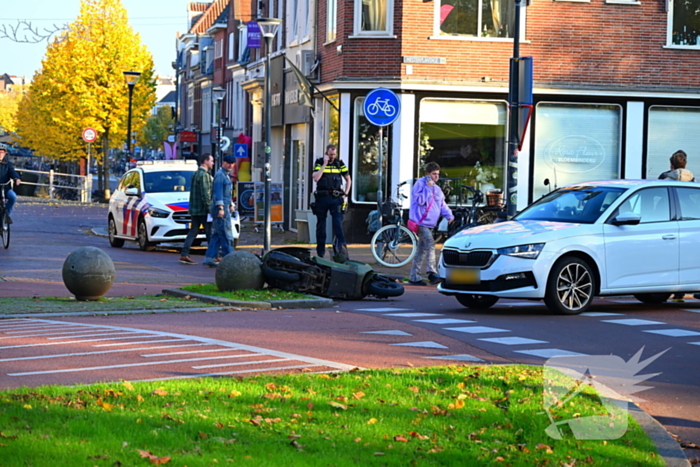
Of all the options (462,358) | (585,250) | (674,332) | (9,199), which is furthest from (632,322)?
(9,199)

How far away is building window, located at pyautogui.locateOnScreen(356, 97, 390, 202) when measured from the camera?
80.7ft

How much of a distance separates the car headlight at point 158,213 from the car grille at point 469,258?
11.0 meters

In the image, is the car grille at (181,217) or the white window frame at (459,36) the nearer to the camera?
the car grille at (181,217)

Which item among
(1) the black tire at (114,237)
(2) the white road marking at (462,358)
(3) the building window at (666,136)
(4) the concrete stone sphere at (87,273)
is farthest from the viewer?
(3) the building window at (666,136)

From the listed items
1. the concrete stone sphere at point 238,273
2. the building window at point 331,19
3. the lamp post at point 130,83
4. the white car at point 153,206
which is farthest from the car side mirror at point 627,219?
the lamp post at point 130,83

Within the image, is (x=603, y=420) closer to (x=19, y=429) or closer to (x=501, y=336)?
(x=19, y=429)

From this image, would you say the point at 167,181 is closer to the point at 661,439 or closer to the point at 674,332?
the point at 674,332

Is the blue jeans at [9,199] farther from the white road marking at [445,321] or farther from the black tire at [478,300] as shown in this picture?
the white road marking at [445,321]

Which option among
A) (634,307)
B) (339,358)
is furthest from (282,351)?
(634,307)

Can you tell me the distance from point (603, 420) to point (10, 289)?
1017 cm

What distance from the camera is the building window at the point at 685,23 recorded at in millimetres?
25188

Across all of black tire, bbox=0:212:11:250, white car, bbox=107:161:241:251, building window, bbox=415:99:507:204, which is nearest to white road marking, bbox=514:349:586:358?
white car, bbox=107:161:241:251

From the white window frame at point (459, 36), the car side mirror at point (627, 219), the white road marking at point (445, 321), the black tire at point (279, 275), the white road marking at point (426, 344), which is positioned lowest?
the white road marking at point (426, 344)

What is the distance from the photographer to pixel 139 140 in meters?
62.5
